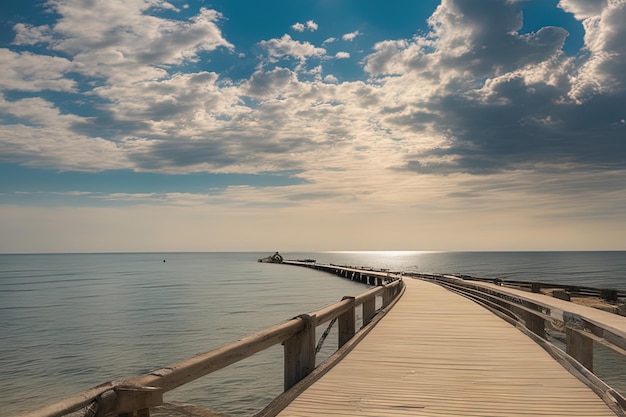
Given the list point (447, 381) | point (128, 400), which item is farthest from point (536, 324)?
point (128, 400)

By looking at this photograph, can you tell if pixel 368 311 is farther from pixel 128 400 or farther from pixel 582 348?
pixel 128 400

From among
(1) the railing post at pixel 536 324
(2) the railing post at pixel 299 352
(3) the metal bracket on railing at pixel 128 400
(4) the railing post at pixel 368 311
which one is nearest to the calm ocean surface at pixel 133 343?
(4) the railing post at pixel 368 311

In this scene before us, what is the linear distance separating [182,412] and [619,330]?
32.1 ft

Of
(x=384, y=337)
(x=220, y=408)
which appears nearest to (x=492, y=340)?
(x=384, y=337)

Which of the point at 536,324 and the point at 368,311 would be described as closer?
the point at 536,324

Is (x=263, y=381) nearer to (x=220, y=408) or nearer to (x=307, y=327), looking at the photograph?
(x=220, y=408)

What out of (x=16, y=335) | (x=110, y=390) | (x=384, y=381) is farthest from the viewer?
(x=16, y=335)

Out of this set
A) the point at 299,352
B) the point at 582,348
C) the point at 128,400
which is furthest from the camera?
the point at 582,348

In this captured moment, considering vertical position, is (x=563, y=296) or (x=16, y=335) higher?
(x=563, y=296)

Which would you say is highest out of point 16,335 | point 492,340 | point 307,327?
point 307,327

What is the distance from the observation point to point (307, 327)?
6.03 meters

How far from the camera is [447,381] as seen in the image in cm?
605

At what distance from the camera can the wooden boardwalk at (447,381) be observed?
16.0ft

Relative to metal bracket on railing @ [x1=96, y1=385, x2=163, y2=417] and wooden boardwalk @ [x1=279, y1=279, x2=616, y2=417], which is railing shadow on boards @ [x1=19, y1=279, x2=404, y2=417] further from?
wooden boardwalk @ [x1=279, y1=279, x2=616, y2=417]
